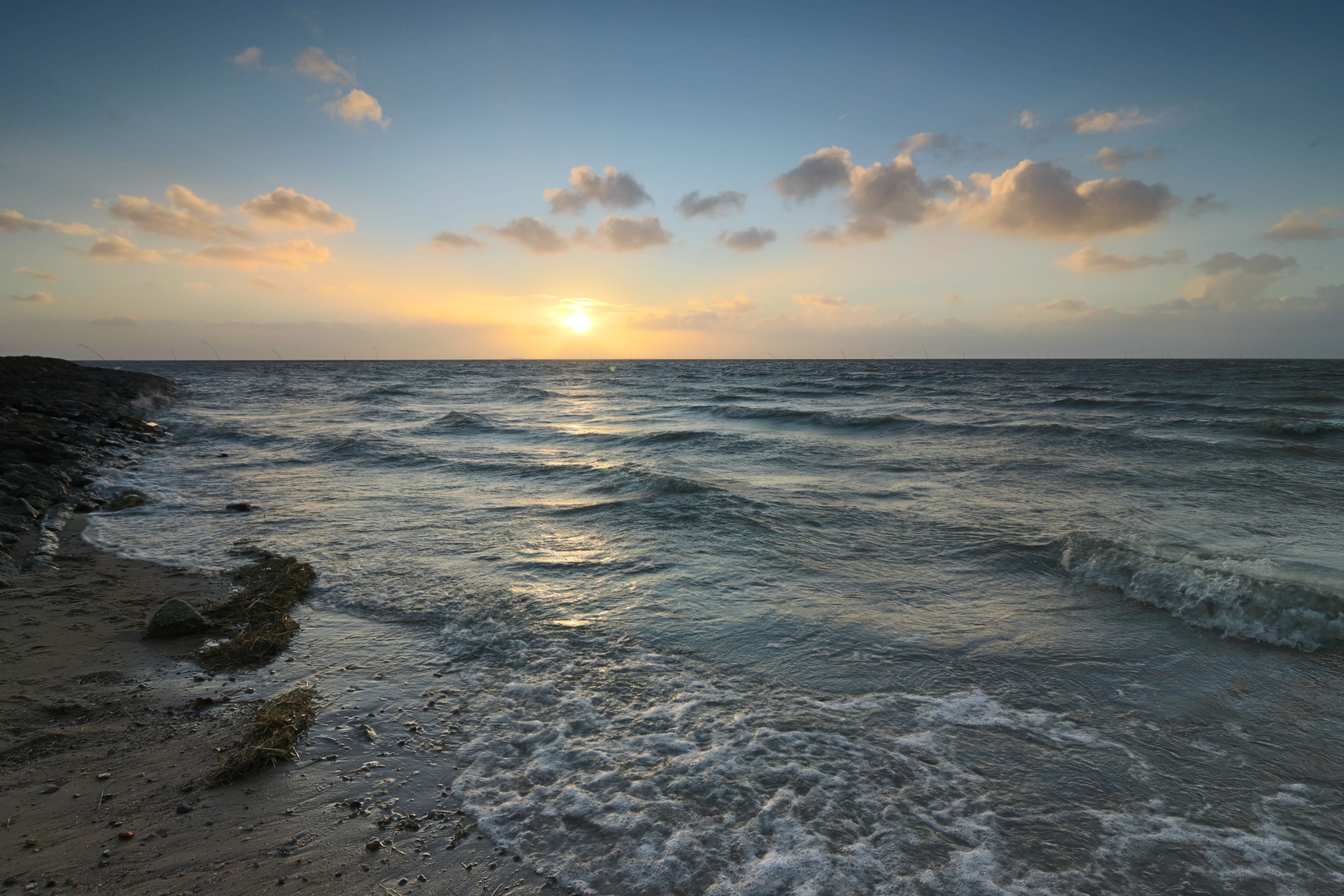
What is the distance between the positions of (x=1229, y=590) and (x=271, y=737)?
9400mm

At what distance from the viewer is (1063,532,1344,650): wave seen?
19.8 ft

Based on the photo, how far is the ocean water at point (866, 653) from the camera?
342 cm

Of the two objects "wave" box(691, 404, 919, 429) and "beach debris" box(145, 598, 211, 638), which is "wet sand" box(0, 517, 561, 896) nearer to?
"beach debris" box(145, 598, 211, 638)

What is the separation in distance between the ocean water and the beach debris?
137 cm

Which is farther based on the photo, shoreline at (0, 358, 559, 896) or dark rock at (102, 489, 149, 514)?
dark rock at (102, 489, 149, 514)

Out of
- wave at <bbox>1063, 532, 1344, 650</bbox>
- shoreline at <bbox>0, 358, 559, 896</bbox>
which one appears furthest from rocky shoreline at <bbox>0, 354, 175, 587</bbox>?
wave at <bbox>1063, 532, 1344, 650</bbox>

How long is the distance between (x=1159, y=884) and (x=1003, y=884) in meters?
0.86

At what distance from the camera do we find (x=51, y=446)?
1376 cm

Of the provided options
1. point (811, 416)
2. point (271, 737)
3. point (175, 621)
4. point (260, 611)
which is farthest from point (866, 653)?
point (811, 416)

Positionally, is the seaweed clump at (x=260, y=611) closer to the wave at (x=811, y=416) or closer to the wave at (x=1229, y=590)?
the wave at (x=1229, y=590)

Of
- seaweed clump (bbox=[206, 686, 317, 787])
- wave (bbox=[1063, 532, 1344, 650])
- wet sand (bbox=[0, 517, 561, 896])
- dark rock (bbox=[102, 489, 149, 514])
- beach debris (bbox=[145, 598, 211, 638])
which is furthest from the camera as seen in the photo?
dark rock (bbox=[102, 489, 149, 514])

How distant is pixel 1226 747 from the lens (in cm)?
423

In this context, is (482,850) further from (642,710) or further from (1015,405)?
(1015,405)

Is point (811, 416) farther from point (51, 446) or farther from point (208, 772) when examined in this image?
point (208, 772)
